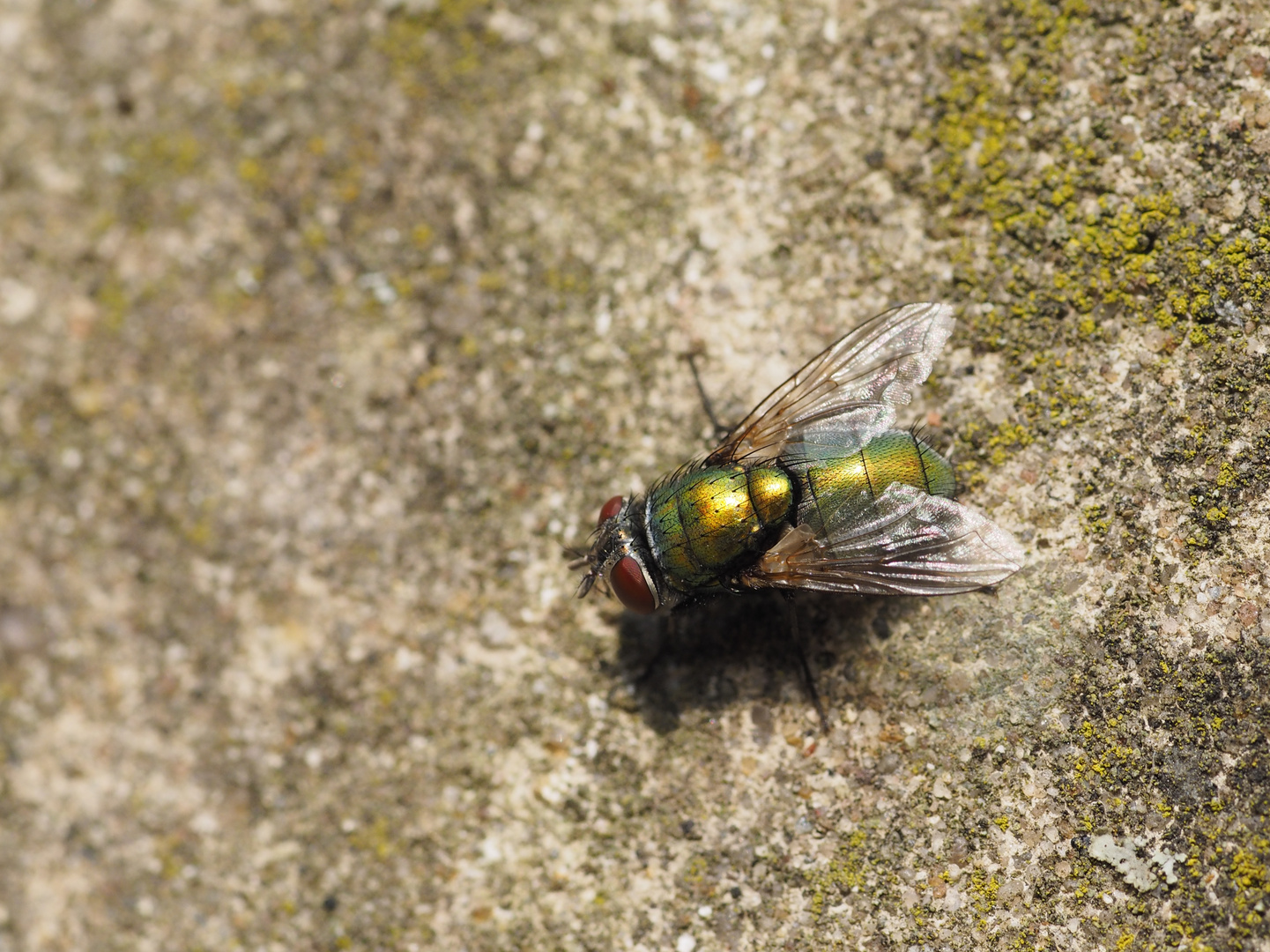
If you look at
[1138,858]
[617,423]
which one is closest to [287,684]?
[617,423]

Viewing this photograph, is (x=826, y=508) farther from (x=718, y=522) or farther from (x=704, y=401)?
(x=704, y=401)

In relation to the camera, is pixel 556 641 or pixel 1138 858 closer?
pixel 1138 858

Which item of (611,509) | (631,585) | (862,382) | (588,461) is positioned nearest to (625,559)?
(631,585)

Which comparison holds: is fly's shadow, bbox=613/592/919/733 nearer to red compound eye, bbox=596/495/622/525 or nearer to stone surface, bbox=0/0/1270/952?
stone surface, bbox=0/0/1270/952

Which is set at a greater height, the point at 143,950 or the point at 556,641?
the point at 556,641

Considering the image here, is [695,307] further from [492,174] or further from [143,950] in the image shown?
[143,950]

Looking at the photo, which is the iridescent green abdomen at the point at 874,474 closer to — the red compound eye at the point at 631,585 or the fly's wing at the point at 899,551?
the fly's wing at the point at 899,551

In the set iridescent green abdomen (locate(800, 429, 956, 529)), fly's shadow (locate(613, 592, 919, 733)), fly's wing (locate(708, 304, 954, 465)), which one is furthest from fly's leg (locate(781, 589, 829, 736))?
fly's wing (locate(708, 304, 954, 465))

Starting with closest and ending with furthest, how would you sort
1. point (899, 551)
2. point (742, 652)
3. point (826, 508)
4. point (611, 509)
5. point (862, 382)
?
point (899, 551) < point (826, 508) < point (862, 382) < point (611, 509) < point (742, 652)
